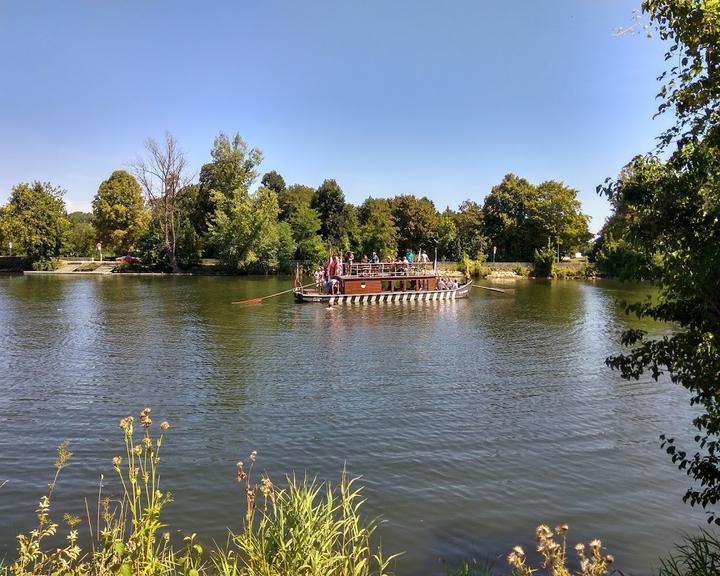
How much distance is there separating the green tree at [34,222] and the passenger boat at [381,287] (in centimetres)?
5569

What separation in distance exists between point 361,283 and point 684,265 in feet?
125

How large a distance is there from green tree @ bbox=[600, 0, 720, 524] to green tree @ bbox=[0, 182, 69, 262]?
89.5 meters

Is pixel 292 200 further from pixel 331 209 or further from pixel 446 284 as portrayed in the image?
pixel 446 284

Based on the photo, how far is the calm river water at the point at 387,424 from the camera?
8.99 meters

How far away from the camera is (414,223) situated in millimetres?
93625

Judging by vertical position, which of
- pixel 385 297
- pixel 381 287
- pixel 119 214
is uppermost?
pixel 119 214

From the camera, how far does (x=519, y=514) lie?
30.0ft

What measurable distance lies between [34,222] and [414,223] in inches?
2277

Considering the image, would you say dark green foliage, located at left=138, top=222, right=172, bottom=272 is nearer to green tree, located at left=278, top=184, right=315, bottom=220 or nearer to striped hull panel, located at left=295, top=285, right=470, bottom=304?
green tree, located at left=278, top=184, right=315, bottom=220

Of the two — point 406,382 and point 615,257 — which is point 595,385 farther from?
point 615,257

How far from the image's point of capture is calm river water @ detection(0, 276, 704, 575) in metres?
8.99

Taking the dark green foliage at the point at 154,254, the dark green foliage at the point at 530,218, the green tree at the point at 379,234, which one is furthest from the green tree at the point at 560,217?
the dark green foliage at the point at 154,254

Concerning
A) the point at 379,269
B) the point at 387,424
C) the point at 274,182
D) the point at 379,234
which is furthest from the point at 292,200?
the point at 387,424

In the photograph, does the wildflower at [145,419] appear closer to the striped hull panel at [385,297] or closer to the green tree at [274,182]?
the striped hull panel at [385,297]
